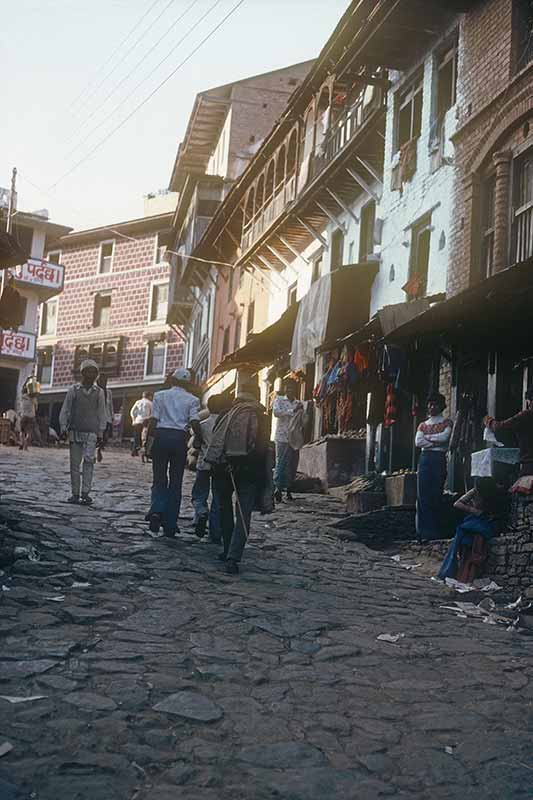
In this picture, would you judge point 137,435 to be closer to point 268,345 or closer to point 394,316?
point 268,345

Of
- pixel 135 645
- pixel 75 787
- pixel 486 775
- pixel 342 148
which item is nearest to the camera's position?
pixel 75 787

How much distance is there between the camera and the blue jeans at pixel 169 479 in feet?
35.8

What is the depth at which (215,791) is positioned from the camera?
13.3ft

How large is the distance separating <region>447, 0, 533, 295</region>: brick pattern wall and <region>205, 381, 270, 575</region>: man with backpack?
6761 millimetres

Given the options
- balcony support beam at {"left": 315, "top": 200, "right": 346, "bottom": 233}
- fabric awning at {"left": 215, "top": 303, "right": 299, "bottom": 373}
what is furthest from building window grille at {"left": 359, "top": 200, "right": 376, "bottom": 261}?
fabric awning at {"left": 215, "top": 303, "right": 299, "bottom": 373}

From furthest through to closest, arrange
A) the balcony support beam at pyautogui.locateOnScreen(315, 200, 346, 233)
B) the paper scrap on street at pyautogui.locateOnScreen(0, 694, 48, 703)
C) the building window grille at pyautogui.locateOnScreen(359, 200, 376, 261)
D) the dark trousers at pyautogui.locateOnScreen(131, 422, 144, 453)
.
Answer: the dark trousers at pyautogui.locateOnScreen(131, 422, 144, 453), the balcony support beam at pyautogui.locateOnScreen(315, 200, 346, 233), the building window grille at pyautogui.locateOnScreen(359, 200, 376, 261), the paper scrap on street at pyautogui.locateOnScreen(0, 694, 48, 703)

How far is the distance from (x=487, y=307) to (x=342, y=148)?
30.7 feet

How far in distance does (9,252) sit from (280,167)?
1286 cm

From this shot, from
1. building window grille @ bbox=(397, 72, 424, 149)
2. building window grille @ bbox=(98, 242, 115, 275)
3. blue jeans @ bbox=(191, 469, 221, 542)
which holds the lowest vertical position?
blue jeans @ bbox=(191, 469, 221, 542)

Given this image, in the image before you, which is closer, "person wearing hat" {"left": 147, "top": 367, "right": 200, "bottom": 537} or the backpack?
the backpack

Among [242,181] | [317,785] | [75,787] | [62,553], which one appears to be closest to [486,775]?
[317,785]

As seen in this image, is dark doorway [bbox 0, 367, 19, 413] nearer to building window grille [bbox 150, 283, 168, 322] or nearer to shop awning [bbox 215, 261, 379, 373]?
building window grille [bbox 150, 283, 168, 322]

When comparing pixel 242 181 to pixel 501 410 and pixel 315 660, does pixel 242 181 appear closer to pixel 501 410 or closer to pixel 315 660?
pixel 501 410

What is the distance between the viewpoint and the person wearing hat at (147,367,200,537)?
430 inches
